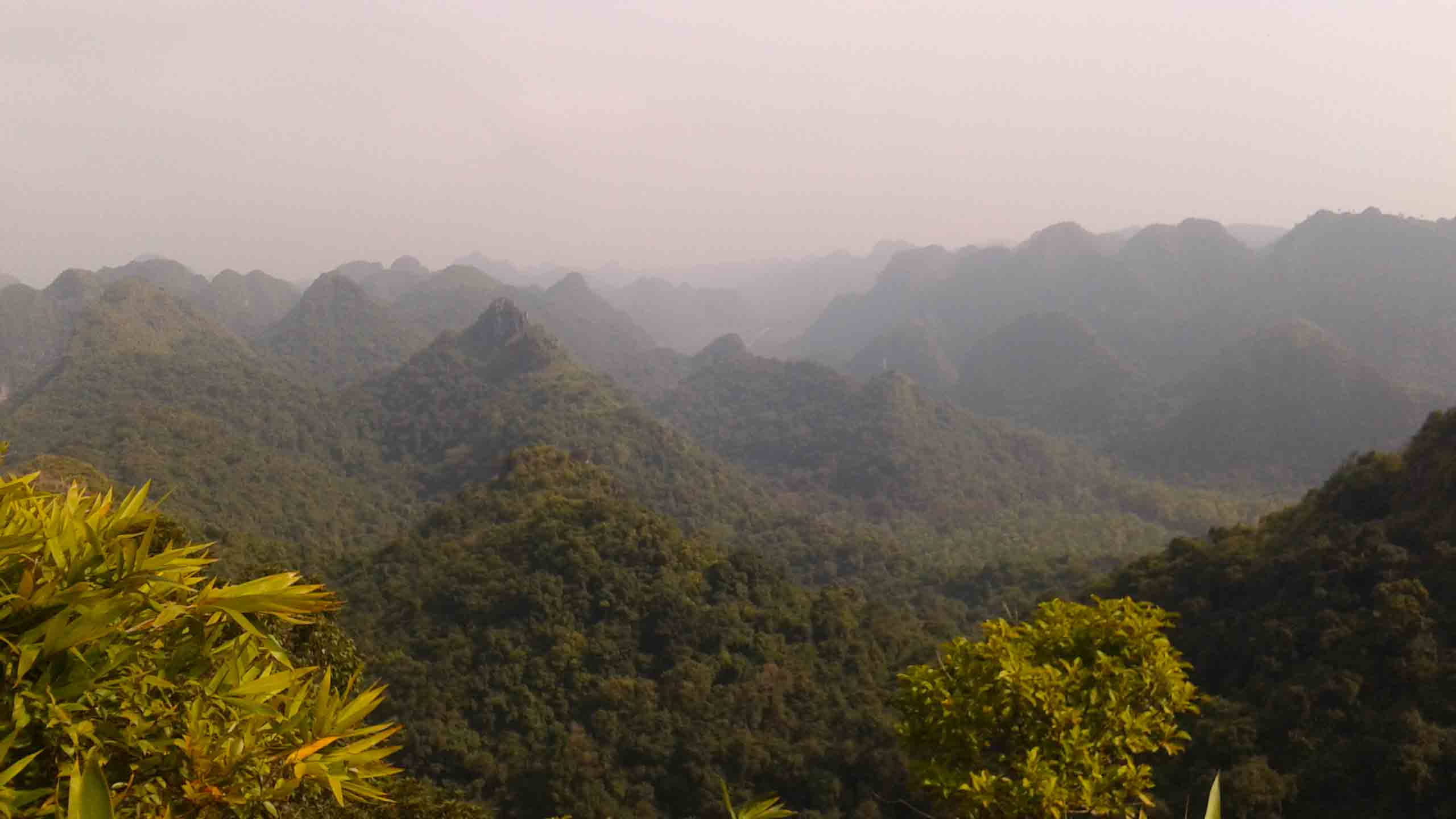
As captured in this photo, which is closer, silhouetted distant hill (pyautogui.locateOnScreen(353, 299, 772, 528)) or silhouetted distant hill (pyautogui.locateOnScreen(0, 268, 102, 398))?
silhouetted distant hill (pyautogui.locateOnScreen(353, 299, 772, 528))

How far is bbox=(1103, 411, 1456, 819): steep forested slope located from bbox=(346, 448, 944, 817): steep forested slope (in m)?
8.89

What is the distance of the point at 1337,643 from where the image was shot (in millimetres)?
18828

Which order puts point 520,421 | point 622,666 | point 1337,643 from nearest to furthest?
point 1337,643 < point 622,666 < point 520,421

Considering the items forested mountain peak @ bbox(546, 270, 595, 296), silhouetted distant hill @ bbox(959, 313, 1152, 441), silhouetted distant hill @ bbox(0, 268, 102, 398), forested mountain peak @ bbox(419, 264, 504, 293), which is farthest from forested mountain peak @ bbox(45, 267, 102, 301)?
silhouetted distant hill @ bbox(959, 313, 1152, 441)

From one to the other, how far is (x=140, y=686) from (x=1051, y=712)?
5.59 meters

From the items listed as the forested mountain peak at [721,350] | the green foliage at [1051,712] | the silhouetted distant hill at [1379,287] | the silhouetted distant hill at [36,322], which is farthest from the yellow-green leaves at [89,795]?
the forested mountain peak at [721,350]

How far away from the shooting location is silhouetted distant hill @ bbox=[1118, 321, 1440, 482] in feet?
249

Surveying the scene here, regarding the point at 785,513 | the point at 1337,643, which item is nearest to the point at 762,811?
the point at 1337,643

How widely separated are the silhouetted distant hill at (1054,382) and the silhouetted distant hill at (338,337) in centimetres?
9825

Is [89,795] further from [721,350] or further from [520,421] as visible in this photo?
[721,350]

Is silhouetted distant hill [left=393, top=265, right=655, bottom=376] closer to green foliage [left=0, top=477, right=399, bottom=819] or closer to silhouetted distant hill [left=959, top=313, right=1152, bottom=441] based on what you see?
silhouetted distant hill [left=959, top=313, right=1152, bottom=441]

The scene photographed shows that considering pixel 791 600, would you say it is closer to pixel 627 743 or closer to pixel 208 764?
pixel 627 743

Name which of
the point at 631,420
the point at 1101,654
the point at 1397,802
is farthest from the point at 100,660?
the point at 631,420

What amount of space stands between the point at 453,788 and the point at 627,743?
17.0 ft
